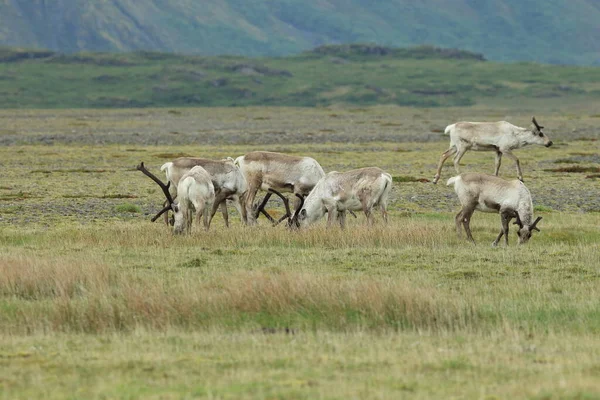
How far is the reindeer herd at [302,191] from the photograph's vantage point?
2170cm

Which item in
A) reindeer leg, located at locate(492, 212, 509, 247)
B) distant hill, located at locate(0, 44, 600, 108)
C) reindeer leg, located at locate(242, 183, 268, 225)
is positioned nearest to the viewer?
reindeer leg, located at locate(492, 212, 509, 247)

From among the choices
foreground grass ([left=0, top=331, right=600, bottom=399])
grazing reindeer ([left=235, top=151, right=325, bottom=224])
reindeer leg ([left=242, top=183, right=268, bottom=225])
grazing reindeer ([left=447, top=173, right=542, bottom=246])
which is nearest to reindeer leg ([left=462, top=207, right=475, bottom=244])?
grazing reindeer ([left=447, top=173, right=542, bottom=246])

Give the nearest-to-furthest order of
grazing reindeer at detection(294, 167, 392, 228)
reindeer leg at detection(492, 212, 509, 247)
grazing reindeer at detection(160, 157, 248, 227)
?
reindeer leg at detection(492, 212, 509, 247) → grazing reindeer at detection(294, 167, 392, 228) → grazing reindeer at detection(160, 157, 248, 227)

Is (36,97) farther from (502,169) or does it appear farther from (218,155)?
(502,169)

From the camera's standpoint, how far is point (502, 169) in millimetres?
40812

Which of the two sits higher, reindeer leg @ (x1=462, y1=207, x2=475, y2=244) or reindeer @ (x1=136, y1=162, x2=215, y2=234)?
reindeer @ (x1=136, y1=162, x2=215, y2=234)

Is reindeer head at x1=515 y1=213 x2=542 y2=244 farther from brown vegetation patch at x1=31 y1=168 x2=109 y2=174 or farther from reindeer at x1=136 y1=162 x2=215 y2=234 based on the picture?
brown vegetation patch at x1=31 y1=168 x2=109 y2=174

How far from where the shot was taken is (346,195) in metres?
23.2

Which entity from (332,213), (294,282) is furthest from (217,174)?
(294,282)

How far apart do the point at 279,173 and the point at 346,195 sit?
2592mm

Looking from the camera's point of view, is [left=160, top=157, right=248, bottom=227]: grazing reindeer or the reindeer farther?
[left=160, top=157, right=248, bottom=227]: grazing reindeer

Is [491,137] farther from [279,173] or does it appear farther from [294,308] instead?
[294,308]

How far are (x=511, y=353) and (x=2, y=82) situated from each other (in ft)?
573

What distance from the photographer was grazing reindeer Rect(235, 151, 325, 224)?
25297 millimetres
